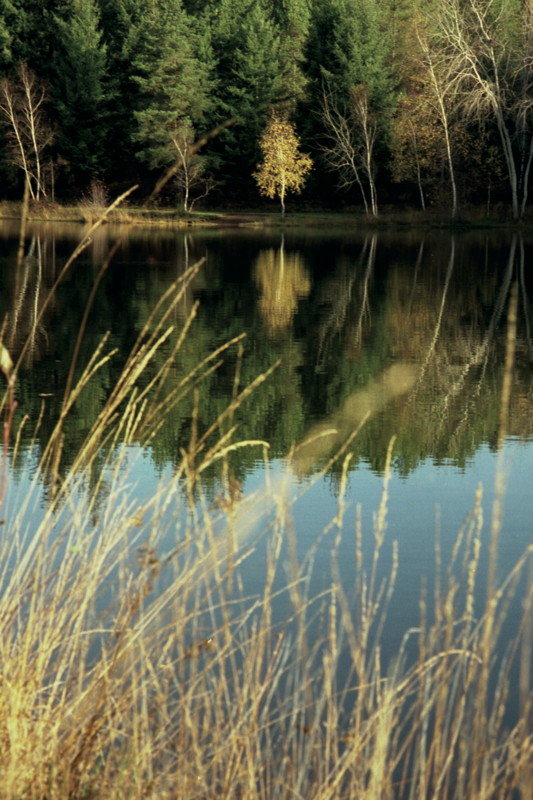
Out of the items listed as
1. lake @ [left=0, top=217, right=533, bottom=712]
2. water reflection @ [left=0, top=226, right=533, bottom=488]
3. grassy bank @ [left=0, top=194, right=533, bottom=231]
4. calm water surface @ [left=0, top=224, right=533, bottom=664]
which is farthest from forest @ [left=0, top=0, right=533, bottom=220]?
lake @ [left=0, top=217, right=533, bottom=712]

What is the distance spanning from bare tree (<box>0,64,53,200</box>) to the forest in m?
0.14

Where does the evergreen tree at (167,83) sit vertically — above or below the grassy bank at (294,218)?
above

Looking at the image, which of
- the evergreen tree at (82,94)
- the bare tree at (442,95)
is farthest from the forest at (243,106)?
the bare tree at (442,95)

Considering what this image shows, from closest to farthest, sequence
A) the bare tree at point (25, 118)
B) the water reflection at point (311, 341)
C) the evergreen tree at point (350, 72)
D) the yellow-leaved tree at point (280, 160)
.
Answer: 1. the water reflection at point (311, 341)
2. the yellow-leaved tree at point (280, 160)
3. the evergreen tree at point (350, 72)
4. the bare tree at point (25, 118)

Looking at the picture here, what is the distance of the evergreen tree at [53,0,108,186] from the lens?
56656 millimetres

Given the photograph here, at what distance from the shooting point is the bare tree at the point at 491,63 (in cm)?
4153

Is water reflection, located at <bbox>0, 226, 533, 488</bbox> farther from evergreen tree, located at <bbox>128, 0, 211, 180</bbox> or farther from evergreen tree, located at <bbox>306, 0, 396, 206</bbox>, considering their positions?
evergreen tree, located at <bbox>128, 0, 211, 180</bbox>

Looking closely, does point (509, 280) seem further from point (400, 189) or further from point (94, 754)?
point (400, 189)

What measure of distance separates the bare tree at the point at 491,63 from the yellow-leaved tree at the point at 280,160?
758 centimetres

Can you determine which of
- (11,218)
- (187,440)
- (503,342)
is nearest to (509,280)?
(503,342)

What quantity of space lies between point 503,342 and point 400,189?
4031cm

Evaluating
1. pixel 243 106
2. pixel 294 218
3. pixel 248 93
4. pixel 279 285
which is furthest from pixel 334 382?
pixel 248 93

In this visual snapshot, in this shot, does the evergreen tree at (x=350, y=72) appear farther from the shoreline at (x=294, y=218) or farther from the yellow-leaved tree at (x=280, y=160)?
the shoreline at (x=294, y=218)

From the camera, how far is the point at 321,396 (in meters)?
11.4
